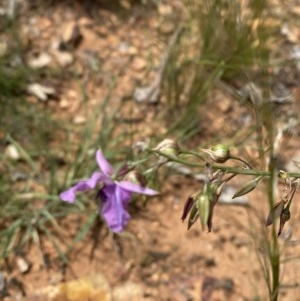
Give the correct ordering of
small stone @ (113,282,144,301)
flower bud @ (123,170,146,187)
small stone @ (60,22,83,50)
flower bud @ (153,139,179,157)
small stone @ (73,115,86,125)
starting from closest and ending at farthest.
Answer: flower bud @ (153,139,179,157) < flower bud @ (123,170,146,187) < small stone @ (113,282,144,301) < small stone @ (73,115,86,125) < small stone @ (60,22,83,50)

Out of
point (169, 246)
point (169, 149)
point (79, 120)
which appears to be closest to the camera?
point (169, 149)

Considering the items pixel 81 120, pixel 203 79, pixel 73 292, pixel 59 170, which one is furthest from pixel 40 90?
pixel 73 292

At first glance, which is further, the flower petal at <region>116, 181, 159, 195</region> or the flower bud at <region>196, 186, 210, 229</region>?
the flower petal at <region>116, 181, 159, 195</region>

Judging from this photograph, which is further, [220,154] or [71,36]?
[71,36]

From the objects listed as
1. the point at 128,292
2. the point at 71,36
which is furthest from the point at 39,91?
the point at 128,292

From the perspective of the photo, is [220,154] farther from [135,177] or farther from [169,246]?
[169,246]

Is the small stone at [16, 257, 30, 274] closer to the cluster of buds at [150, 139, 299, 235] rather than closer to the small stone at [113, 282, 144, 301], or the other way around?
the small stone at [113, 282, 144, 301]

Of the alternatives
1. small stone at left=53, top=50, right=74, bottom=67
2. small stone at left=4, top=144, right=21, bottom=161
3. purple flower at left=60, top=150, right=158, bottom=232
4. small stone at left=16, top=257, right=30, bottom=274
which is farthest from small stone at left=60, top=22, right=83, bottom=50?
purple flower at left=60, top=150, right=158, bottom=232

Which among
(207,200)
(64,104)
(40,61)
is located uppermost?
(207,200)
